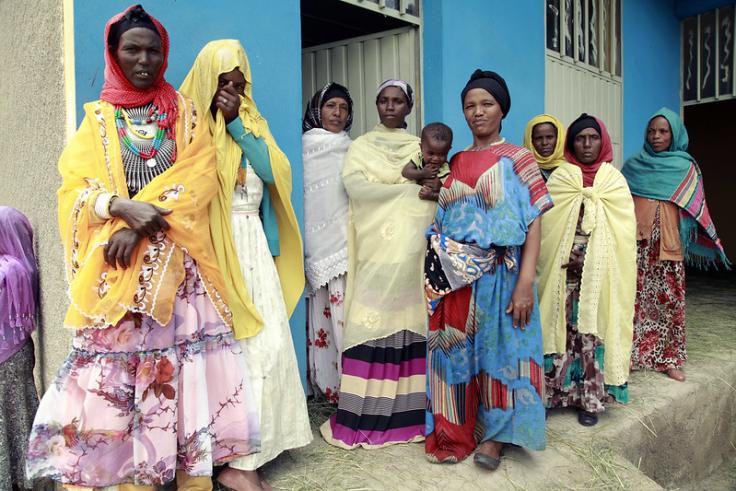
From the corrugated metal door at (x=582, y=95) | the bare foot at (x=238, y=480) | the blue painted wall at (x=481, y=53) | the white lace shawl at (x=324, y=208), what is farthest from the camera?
the corrugated metal door at (x=582, y=95)

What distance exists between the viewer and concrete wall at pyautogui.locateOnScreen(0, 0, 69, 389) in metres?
2.62

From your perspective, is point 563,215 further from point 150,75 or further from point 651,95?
point 651,95

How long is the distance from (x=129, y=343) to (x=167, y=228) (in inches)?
16.9

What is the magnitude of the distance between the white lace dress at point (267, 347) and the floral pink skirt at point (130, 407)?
26 centimetres

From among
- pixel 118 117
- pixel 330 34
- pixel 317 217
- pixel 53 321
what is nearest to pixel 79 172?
pixel 118 117

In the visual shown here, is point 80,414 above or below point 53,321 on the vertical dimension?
below

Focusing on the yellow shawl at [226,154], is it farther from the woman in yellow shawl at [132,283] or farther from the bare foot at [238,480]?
the bare foot at [238,480]

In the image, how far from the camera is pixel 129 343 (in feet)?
7.01

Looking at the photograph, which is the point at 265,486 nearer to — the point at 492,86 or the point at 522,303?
the point at 522,303

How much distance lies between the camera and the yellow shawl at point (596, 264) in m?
3.44

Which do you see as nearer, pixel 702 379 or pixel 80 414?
pixel 80 414

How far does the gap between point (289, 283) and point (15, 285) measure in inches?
49.6

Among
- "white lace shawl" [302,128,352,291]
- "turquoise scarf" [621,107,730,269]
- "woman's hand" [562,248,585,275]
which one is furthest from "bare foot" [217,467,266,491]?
"turquoise scarf" [621,107,730,269]

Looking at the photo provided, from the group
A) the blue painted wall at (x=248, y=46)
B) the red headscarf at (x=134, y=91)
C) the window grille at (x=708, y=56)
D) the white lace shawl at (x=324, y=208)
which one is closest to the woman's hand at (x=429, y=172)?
the white lace shawl at (x=324, y=208)
